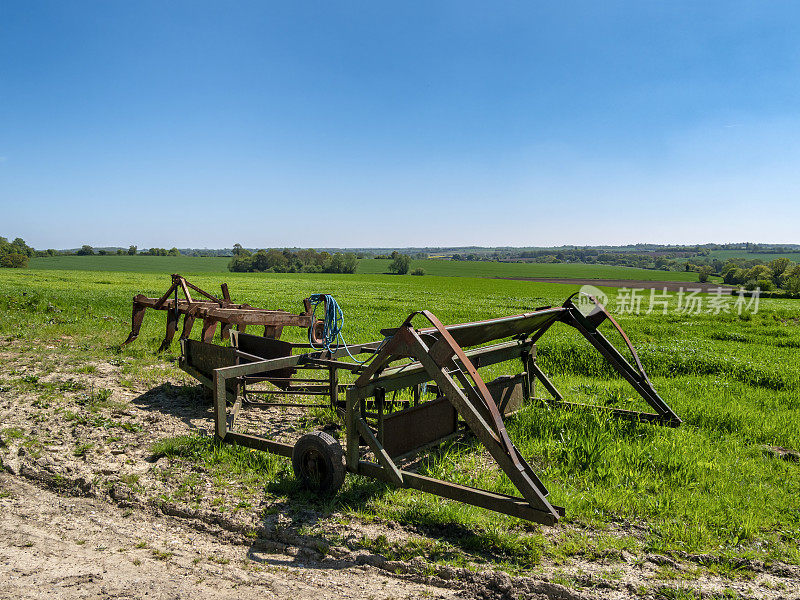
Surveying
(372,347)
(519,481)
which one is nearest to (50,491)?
(372,347)

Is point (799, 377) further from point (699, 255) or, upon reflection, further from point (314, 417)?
point (699, 255)

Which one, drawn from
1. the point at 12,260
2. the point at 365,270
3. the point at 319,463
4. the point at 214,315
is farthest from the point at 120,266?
the point at 319,463

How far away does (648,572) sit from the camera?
374cm

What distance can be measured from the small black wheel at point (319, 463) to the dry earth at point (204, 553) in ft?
1.16

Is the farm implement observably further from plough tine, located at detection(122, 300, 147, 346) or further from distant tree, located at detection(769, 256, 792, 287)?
distant tree, located at detection(769, 256, 792, 287)

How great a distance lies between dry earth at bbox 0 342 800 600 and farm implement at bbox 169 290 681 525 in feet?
1.58

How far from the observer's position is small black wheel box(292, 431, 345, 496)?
4766mm

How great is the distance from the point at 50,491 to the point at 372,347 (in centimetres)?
422

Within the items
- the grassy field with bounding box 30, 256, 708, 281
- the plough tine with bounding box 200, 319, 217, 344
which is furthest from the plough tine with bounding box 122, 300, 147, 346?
the grassy field with bounding box 30, 256, 708, 281

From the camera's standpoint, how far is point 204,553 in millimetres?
3977

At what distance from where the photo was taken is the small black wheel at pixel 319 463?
15.6 feet

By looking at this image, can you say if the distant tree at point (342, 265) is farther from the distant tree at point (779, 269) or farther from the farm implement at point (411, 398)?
the farm implement at point (411, 398)

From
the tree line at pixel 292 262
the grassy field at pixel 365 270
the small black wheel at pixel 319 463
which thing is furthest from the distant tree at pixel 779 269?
the small black wheel at pixel 319 463

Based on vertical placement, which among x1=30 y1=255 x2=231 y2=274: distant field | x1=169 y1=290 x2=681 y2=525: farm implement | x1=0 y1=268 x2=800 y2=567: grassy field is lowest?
x1=0 y1=268 x2=800 y2=567: grassy field
